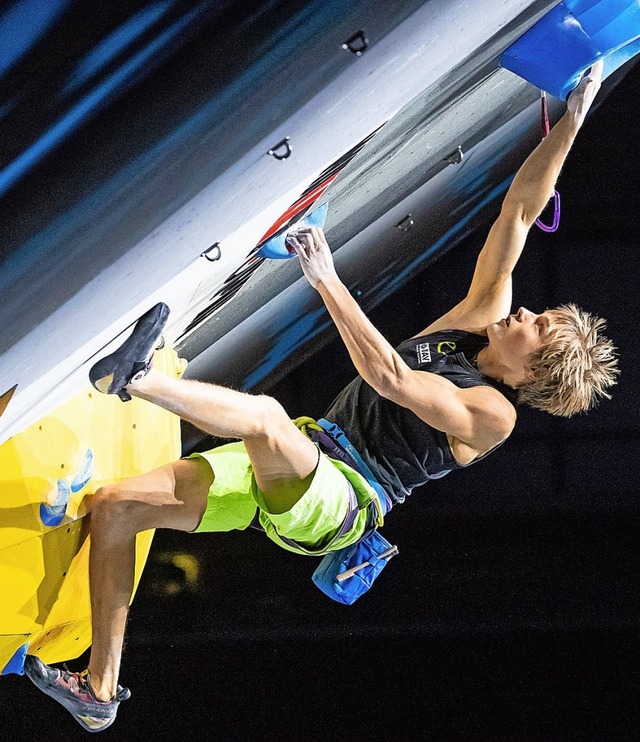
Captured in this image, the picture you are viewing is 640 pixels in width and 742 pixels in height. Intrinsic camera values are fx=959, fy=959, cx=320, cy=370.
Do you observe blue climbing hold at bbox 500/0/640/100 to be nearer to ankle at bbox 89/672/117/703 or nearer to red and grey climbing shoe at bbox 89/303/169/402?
red and grey climbing shoe at bbox 89/303/169/402

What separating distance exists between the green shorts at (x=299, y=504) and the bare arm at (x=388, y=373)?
0.58ft

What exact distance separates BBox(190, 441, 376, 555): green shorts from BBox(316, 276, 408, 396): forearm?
0.18m

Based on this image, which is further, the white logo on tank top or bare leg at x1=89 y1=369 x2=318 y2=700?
the white logo on tank top

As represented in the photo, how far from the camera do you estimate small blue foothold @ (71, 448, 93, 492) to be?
54.0 inches

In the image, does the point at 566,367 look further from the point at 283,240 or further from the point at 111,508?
the point at 111,508

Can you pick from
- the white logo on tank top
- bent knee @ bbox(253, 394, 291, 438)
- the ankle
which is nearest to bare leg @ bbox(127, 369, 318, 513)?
bent knee @ bbox(253, 394, 291, 438)

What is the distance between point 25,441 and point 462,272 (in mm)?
1384

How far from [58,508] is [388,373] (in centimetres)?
50

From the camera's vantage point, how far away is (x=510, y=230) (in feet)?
5.76

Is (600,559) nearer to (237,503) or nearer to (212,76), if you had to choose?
(237,503)

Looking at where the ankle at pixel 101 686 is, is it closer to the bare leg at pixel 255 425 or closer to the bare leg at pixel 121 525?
the bare leg at pixel 121 525

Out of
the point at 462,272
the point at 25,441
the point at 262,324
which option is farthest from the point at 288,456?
the point at 462,272

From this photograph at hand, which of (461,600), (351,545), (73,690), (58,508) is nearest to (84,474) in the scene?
(58,508)

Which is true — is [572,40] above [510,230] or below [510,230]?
above
